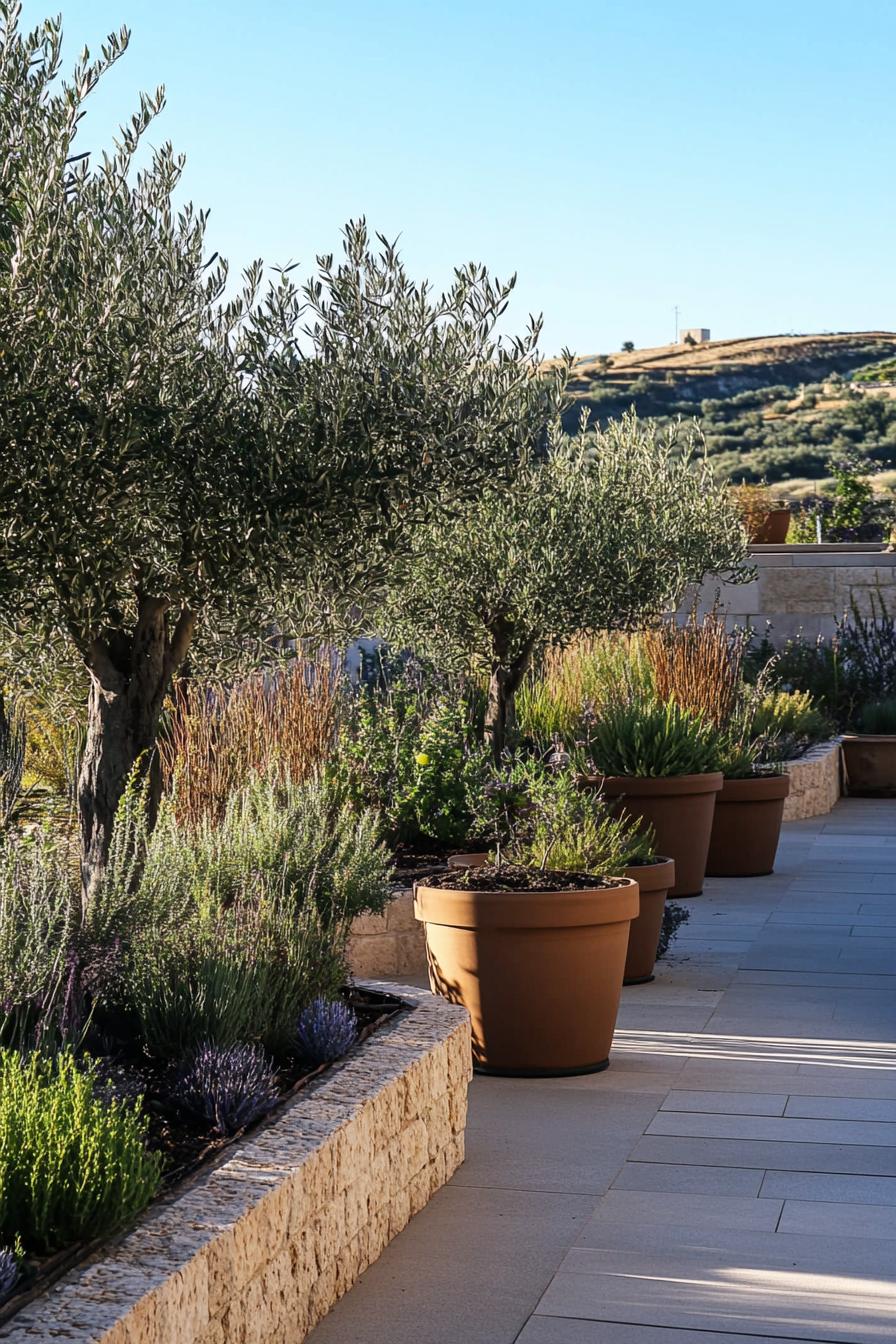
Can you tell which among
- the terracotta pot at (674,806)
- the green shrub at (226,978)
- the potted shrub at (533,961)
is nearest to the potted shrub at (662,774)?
the terracotta pot at (674,806)

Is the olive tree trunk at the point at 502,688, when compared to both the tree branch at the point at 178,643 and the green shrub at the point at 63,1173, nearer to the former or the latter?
the tree branch at the point at 178,643

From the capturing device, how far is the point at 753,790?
9320mm

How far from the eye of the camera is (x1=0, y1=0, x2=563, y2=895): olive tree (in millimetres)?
4086

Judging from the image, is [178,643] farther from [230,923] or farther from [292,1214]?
[292,1214]

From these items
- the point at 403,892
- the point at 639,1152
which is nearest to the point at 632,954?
the point at 403,892

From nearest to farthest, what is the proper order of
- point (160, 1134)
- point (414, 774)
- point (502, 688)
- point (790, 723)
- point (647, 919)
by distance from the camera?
point (160, 1134) < point (647, 919) < point (414, 774) < point (502, 688) < point (790, 723)

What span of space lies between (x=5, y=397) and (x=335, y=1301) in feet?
7.81

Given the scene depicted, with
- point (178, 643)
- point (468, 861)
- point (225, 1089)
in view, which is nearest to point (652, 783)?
point (468, 861)

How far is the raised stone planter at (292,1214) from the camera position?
2438mm

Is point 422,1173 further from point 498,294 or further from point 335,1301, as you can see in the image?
point 498,294

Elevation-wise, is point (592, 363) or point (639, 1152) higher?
point (592, 363)

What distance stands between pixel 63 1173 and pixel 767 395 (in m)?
49.7

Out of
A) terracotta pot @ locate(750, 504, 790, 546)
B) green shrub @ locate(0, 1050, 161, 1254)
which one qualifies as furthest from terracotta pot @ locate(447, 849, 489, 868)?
terracotta pot @ locate(750, 504, 790, 546)

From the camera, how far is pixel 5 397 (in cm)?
398
